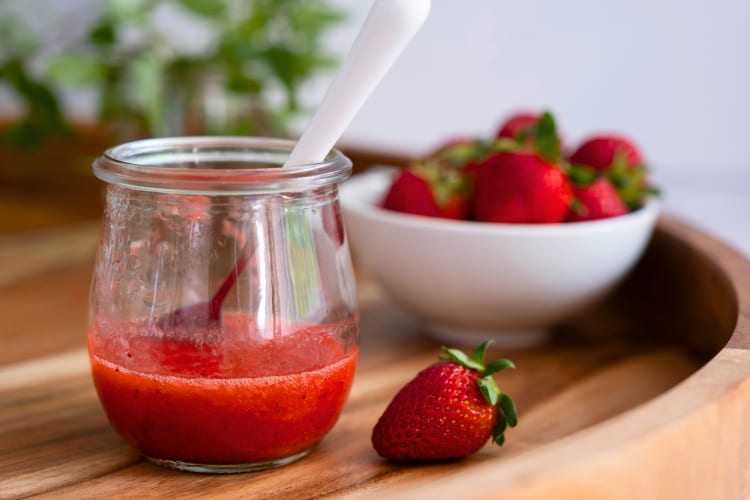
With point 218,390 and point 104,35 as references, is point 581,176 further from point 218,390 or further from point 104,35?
point 104,35

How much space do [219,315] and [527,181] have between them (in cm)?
39

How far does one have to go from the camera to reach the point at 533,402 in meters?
0.87

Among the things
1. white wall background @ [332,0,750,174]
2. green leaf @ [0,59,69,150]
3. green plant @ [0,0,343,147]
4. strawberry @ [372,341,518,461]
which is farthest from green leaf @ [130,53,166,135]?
strawberry @ [372,341,518,461]

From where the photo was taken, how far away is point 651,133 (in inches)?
64.3

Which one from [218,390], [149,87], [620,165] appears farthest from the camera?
[149,87]

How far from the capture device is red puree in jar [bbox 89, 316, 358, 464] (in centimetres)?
66

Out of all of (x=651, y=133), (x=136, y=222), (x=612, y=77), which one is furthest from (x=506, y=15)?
(x=136, y=222)

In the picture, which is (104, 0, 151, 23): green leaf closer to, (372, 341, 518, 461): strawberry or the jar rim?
the jar rim

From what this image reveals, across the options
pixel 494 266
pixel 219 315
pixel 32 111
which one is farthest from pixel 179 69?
pixel 219 315

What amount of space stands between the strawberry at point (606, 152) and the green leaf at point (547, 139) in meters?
0.09

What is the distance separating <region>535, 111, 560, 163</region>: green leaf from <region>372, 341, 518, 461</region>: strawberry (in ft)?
1.09

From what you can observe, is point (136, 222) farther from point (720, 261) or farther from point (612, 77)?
point (612, 77)

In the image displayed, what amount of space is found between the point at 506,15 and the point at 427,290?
85 cm

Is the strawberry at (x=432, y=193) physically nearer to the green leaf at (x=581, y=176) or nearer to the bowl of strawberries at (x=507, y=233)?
the bowl of strawberries at (x=507, y=233)
